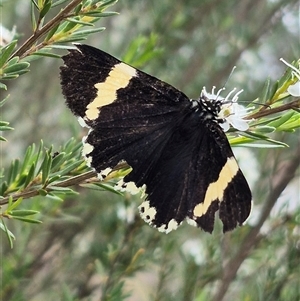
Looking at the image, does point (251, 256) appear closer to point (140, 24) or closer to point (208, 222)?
point (208, 222)

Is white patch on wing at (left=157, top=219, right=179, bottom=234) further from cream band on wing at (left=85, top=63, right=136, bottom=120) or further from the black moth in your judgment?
cream band on wing at (left=85, top=63, right=136, bottom=120)

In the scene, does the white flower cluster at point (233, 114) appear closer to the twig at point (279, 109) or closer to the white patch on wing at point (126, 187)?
the twig at point (279, 109)

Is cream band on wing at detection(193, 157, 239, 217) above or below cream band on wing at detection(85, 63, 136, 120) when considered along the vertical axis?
below

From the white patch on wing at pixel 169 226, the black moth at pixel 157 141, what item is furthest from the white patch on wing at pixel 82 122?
the white patch on wing at pixel 169 226

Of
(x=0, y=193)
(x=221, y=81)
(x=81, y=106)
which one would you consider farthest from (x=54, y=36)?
(x=221, y=81)

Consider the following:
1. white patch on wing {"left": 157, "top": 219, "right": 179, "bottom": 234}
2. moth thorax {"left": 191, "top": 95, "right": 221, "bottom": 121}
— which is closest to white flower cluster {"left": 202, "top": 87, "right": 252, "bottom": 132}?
moth thorax {"left": 191, "top": 95, "right": 221, "bottom": 121}

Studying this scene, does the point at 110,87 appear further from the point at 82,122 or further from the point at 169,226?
the point at 169,226

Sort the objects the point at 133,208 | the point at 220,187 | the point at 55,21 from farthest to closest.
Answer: the point at 133,208 → the point at 220,187 → the point at 55,21

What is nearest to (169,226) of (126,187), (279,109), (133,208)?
(126,187)
